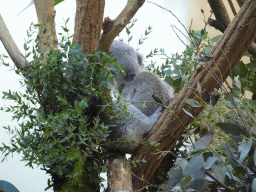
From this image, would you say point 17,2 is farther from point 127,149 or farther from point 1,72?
point 127,149

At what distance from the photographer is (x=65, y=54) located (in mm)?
935

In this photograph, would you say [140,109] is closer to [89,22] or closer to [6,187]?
[89,22]

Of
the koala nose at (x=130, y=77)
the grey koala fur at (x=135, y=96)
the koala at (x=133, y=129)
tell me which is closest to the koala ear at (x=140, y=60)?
the grey koala fur at (x=135, y=96)

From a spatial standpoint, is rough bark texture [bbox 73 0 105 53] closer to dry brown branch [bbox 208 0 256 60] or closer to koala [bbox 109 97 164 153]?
koala [bbox 109 97 164 153]

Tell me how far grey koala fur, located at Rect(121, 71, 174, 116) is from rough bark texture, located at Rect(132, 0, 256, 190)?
19 cm

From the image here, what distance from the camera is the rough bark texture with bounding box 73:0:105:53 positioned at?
104 centimetres

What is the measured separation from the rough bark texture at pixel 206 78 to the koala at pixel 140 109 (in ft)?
0.16

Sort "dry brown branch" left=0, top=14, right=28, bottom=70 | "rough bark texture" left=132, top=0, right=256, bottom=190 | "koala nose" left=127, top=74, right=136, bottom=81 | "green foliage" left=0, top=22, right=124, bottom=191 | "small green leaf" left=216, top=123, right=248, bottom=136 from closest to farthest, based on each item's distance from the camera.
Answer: "small green leaf" left=216, top=123, right=248, bottom=136 < "green foliage" left=0, top=22, right=124, bottom=191 < "rough bark texture" left=132, top=0, right=256, bottom=190 < "dry brown branch" left=0, top=14, right=28, bottom=70 < "koala nose" left=127, top=74, right=136, bottom=81

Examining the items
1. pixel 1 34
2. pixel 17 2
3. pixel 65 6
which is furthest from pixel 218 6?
pixel 17 2

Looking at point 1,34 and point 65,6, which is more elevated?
point 65,6

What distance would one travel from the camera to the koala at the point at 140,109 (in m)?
1.14

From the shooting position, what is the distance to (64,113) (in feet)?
2.74

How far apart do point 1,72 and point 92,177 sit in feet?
3.86

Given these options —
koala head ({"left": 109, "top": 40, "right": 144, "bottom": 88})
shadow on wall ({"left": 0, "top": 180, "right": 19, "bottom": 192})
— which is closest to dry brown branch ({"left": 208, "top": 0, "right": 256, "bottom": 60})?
koala head ({"left": 109, "top": 40, "right": 144, "bottom": 88})
